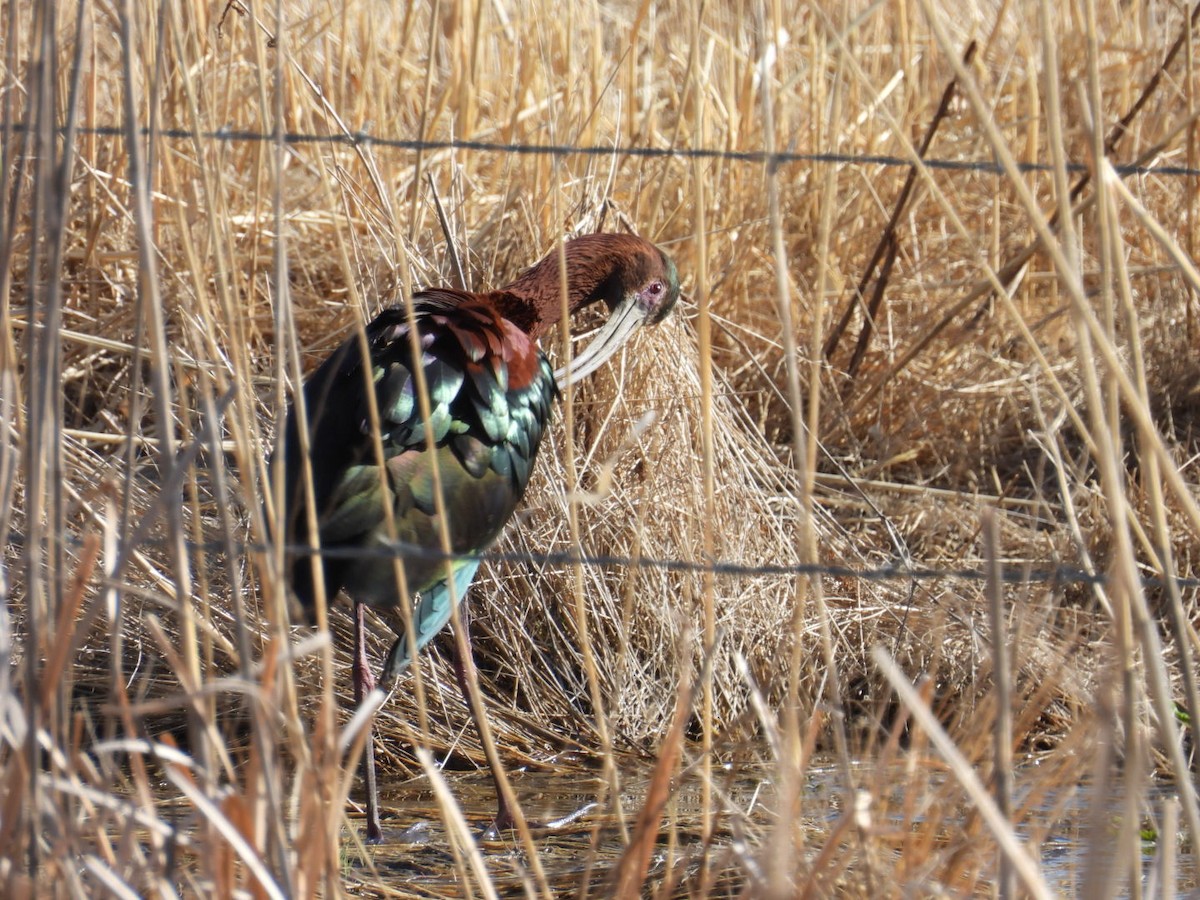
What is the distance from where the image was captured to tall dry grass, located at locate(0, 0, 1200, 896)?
62.2 inches

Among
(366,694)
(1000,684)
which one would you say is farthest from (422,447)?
(1000,684)

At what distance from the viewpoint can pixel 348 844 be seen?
2.87m

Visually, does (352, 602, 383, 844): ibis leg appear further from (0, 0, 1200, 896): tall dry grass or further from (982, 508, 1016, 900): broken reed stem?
(982, 508, 1016, 900): broken reed stem

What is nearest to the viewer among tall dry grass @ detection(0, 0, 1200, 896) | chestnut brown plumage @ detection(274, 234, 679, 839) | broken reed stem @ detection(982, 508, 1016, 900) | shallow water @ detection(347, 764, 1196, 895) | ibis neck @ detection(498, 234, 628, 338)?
broken reed stem @ detection(982, 508, 1016, 900)

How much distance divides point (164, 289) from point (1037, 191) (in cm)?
271

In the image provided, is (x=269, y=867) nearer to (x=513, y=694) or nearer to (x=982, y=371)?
(x=513, y=694)

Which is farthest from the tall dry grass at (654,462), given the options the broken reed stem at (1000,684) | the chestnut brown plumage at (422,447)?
the chestnut brown plumage at (422,447)

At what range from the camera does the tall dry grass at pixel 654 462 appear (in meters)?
1.58

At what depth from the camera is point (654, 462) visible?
348cm

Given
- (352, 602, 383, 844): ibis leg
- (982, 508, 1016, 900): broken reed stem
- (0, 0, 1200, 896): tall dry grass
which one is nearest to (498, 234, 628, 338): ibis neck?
(0, 0, 1200, 896): tall dry grass

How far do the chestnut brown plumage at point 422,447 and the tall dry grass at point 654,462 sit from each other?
161 mm

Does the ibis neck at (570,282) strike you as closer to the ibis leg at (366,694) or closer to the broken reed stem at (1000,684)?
the ibis leg at (366,694)

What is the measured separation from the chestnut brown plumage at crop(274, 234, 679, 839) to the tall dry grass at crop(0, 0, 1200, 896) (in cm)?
16

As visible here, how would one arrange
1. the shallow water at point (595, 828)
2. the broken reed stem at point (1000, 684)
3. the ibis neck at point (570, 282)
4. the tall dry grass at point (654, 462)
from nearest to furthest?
the broken reed stem at point (1000, 684) < the tall dry grass at point (654, 462) < the shallow water at point (595, 828) < the ibis neck at point (570, 282)
